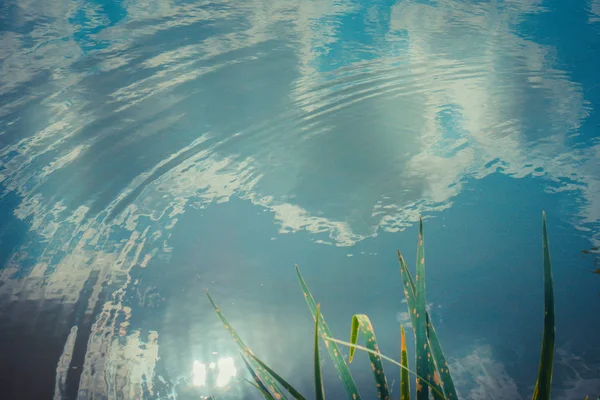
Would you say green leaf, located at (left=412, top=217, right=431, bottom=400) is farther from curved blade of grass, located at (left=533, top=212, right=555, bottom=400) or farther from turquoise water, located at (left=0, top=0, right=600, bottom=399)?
turquoise water, located at (left=0, top=0, right=600, bottom=399)

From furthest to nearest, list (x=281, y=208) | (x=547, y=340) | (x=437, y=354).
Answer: (x=281, y=208) → (x=437, y=354) → (x=547, y=340)

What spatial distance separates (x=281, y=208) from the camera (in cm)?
334

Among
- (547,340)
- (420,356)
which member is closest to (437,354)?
(420,356)

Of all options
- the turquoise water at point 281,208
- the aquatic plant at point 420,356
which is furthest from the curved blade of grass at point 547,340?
the turquoise water at point 281,208

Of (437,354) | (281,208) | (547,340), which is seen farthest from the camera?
(281,208)

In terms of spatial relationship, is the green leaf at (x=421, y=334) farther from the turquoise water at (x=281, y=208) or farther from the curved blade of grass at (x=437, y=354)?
the turquoise water at (x=281, y=208)

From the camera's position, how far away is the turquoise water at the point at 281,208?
2.19 m

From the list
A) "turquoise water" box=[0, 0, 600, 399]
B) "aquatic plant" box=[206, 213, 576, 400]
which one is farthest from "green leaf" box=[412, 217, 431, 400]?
"turquoise water" box=[0, 0, 600, 399]

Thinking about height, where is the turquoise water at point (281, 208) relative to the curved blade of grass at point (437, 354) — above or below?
below

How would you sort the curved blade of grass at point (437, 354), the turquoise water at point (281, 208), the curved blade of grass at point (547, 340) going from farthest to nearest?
the turquoise water at point (281, 208) < the curved blade of grass at point (437, 354) < the curved blade of grass at point (547, 340)

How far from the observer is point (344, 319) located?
2.44 meters

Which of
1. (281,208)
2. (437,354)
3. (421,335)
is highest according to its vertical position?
(421,335)

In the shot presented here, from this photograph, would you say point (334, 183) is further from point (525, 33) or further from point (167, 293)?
point (525, 33)

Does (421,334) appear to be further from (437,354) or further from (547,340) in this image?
(547,340)
